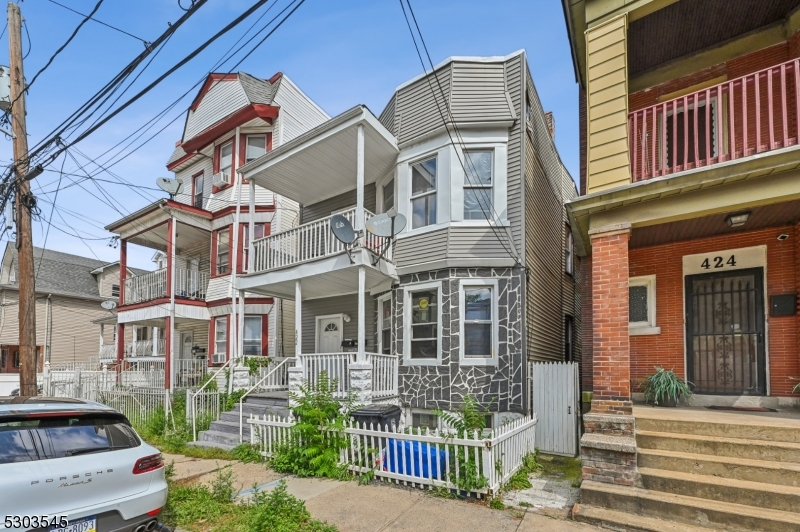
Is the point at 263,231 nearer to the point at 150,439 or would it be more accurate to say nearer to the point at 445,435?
the point at 150,439

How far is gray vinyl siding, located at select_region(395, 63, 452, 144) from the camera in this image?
10555mm

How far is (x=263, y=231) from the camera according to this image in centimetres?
1585

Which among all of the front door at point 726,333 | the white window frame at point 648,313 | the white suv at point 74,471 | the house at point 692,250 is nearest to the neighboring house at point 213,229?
the white suv at point 74,471

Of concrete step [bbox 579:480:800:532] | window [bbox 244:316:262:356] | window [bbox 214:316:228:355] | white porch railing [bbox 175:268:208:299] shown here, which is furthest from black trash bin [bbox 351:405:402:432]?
white porch railing [bbox 175:268:208:299]

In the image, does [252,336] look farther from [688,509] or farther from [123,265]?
[688,509]

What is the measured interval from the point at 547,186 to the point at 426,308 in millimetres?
5407

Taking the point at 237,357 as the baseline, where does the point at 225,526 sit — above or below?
below

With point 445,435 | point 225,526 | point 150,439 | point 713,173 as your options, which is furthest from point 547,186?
point 150,439

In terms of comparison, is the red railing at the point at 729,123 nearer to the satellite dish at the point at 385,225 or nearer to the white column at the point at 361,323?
the satellite dish at the point at 385,225

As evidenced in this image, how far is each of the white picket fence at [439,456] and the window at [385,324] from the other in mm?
3768

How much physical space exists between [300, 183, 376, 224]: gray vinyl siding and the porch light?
802 cm

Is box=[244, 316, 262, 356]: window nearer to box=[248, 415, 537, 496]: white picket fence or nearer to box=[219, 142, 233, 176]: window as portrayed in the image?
box=[219, 142, 233, 176]: window

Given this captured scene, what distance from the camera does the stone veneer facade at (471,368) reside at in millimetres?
9297

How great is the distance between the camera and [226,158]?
1689 centimetres
